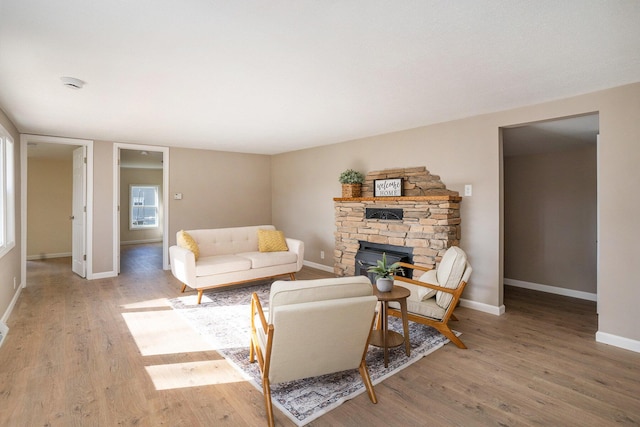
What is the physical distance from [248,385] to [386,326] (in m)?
1.22

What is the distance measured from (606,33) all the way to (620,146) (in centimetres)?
143

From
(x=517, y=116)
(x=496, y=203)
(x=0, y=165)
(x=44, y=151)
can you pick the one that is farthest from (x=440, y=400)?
(x=44, y=151)

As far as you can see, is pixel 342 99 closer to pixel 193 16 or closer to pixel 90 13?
pixel 193 16

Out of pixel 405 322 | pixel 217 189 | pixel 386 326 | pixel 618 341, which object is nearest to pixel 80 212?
pixel 217 189

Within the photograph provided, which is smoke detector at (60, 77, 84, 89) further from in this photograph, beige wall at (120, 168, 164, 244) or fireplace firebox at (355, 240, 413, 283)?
beige wall at (120, 168, 164, 244)

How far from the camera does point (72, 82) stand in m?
2.80

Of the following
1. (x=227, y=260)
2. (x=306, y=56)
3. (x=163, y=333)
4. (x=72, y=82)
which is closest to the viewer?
(x=306, y=56)

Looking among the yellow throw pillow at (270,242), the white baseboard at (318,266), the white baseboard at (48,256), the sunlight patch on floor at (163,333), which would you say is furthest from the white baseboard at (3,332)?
the white baseboard at (48,256)

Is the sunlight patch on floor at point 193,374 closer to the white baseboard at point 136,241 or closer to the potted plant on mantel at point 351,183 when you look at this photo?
the potted plant on mantel at point 351,183

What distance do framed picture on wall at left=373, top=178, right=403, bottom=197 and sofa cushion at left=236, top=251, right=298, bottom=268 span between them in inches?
63.1

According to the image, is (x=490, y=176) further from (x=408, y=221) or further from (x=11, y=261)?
(x=11, y=261)

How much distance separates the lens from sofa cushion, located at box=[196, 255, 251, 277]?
4.32 metres

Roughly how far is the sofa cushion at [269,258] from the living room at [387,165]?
106 cm

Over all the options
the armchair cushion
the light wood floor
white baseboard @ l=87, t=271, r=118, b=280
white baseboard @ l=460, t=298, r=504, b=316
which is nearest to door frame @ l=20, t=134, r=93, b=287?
white baseboard @ l=87, t=271, r=118, b=280
